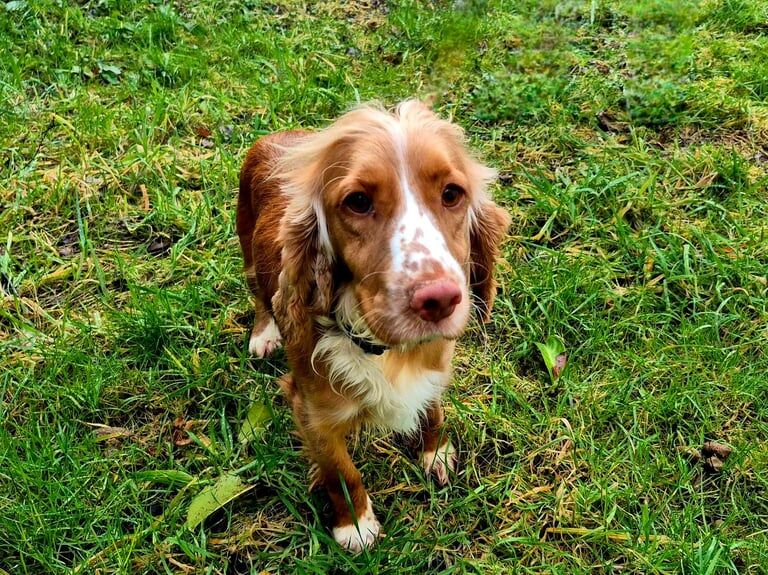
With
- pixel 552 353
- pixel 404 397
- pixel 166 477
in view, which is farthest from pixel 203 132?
pixel 404 397

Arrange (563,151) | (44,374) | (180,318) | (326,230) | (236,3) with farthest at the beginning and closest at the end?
(236,3), (563,151), (180,318), (44,374), (326,230)

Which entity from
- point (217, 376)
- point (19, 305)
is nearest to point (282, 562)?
point (217, 376)

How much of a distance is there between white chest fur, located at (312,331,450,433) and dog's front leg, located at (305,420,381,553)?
0.18 metres

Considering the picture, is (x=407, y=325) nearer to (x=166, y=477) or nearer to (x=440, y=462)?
(x=440, y=462)

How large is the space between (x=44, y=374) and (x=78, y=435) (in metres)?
0.39

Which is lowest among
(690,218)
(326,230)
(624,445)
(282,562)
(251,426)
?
(282,562)

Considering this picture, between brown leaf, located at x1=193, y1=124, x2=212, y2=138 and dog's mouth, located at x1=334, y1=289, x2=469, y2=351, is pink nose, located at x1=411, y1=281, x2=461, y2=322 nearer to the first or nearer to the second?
dog's mouth, located at x1=334, y1=289, x2=469, y2=351

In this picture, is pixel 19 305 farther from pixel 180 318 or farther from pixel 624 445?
pixel 624 445

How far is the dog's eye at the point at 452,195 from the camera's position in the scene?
6.82ft

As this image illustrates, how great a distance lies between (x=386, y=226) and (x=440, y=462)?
1423 millimetres

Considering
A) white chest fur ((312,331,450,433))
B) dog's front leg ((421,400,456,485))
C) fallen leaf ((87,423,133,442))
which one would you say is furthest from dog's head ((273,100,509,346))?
fallen leaf ((87,423,133,442))

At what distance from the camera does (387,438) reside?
317 cm

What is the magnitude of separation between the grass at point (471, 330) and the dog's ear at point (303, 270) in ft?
3.02

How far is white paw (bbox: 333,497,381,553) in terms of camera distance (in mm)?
2754
